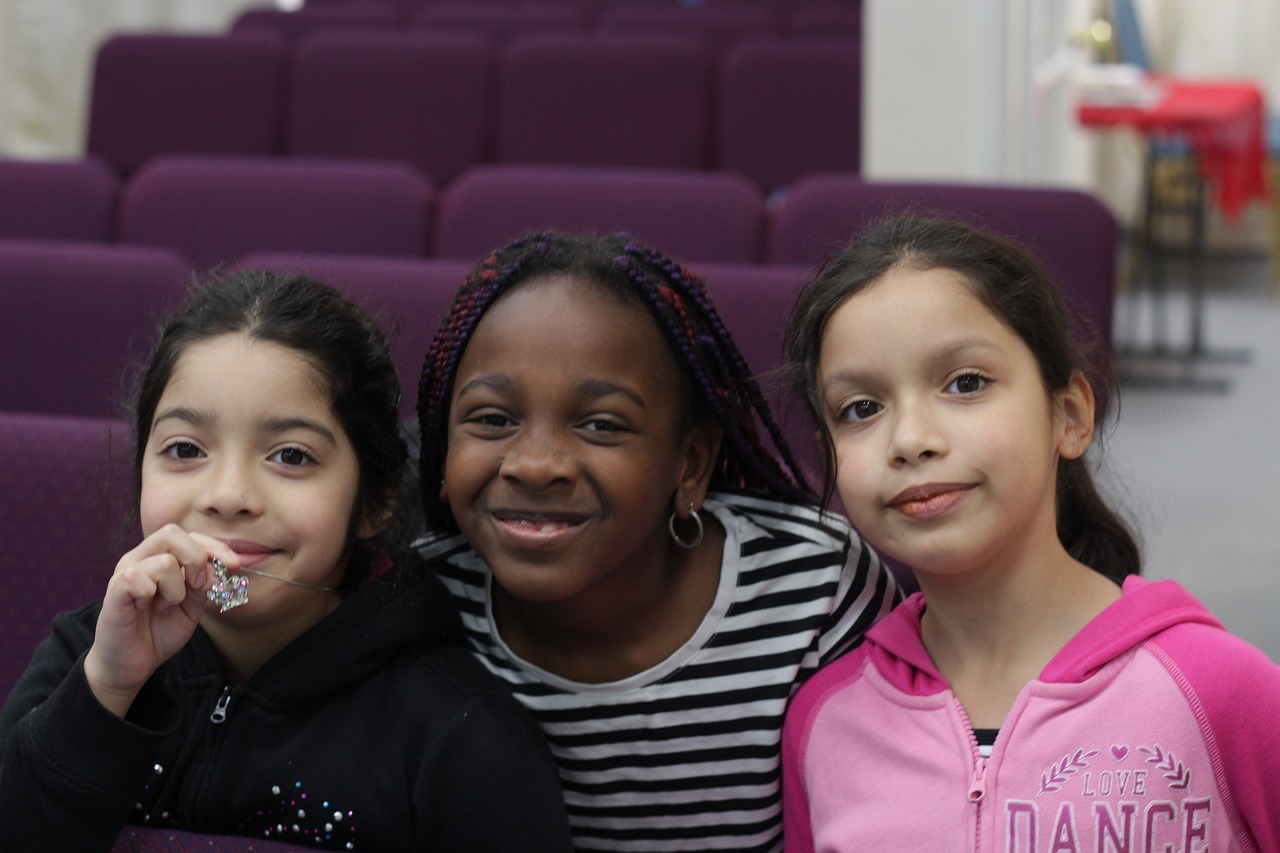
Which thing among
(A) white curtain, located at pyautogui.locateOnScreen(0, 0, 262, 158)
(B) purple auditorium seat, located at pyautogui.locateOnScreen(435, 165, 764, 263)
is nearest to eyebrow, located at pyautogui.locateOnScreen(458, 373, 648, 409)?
(B) purple auditorium seat, located at pyautogui.locateOnScreen(435, 165, 764, 263)

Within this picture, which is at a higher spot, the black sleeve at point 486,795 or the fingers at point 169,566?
the fingers at point 169,566

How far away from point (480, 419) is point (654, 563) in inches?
9.4

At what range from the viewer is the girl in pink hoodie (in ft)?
3.77

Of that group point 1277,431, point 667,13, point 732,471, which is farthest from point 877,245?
point 667,13

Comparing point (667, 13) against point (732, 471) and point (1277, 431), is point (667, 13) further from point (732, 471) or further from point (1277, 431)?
point (732, 471)

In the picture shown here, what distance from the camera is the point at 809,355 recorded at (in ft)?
4.43

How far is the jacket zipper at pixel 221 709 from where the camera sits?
4.32 feet

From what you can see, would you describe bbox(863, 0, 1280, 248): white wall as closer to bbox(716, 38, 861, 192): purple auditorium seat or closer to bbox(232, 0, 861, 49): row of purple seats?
bbox(716, 38, 861, 192): purple auditorium seat

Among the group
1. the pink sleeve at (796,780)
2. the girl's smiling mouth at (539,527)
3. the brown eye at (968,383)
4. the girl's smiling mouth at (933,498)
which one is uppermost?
the brown eye at (968,383)

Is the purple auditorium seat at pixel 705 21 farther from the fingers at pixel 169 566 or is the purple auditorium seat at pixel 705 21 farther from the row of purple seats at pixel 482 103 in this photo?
the fingers at pixel 169 566

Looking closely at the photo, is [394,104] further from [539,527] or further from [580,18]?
[539,527]

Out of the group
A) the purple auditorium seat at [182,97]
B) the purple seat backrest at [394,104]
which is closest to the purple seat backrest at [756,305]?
the purple seat backrest at [394,104]

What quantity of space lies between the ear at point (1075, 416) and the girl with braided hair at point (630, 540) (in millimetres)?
249

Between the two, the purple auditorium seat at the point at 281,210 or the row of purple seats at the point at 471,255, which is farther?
the purple auditorium seat at the point at 281,210
